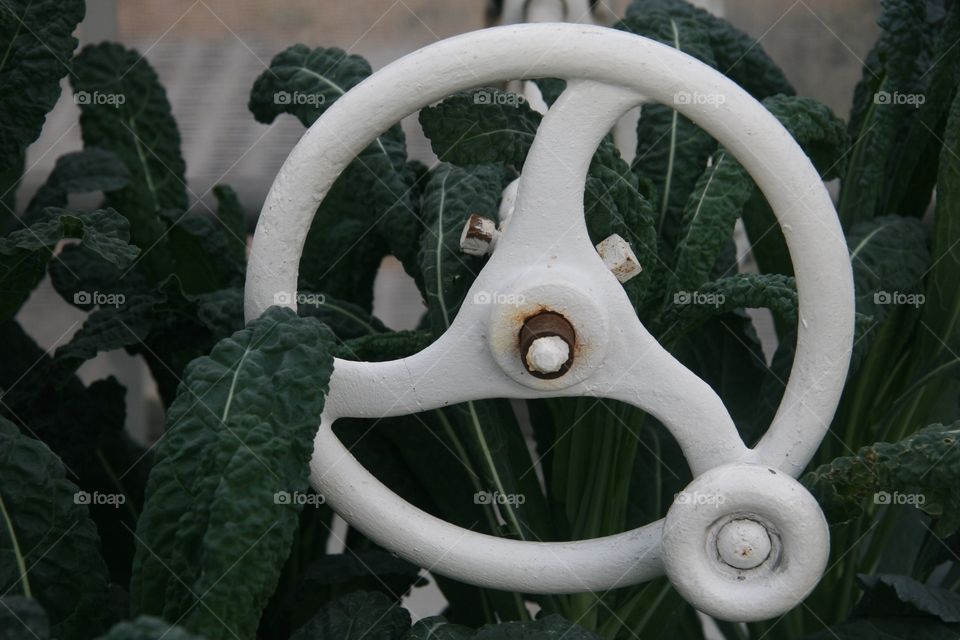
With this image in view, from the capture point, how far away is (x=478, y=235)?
2.55ft

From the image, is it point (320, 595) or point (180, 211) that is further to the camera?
point (180, 211)

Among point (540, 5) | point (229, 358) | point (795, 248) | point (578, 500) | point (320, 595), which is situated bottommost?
point (320, 595)

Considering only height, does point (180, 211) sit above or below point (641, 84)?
below

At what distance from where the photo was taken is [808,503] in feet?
2.37

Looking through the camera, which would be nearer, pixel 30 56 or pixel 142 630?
pixel 142 630

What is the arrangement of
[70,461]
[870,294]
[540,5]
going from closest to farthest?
[870,294] → [70,461] → [540,5]

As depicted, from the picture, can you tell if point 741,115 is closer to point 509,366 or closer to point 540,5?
point 509,366

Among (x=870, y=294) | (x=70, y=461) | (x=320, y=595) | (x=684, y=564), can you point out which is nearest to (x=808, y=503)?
(x=684, y=564)

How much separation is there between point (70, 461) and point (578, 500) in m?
0.50
